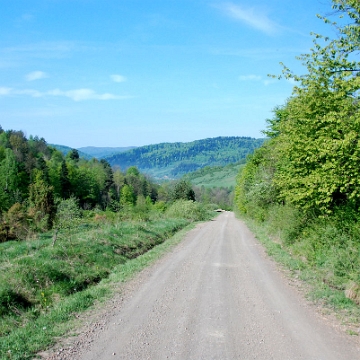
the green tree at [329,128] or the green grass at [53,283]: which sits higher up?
the green tree at [329,128]

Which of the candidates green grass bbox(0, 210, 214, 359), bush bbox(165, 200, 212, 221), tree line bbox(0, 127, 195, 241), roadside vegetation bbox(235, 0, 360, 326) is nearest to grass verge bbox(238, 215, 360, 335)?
roadside vegetation bbox(235, 0, 360, 326)

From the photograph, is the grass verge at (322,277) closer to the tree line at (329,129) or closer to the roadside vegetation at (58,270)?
the tree line at (329,129)

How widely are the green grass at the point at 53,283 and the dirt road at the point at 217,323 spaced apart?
42.2 inches

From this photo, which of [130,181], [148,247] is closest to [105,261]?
[148,247]

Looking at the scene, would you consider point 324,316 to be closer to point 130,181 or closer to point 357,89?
point 357,89

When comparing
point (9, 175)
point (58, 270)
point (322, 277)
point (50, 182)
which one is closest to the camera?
point (58, 270)

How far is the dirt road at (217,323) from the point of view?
630cm

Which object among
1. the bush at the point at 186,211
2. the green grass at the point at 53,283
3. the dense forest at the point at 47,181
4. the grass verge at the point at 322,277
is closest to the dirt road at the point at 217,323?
the grass verge at the point at 322,277

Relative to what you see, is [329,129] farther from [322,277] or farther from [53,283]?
[53,283]

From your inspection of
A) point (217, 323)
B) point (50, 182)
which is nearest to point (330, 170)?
point (217, 323)

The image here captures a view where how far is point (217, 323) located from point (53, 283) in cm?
538

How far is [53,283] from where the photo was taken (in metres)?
10.5

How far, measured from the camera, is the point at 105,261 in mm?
14461

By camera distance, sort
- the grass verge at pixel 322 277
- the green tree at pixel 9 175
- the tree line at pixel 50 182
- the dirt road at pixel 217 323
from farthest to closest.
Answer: the green tree at pixel 9 175 < the tree line at pixel 50 182 < the grass verge at pixel 322 277 < the dirt road at pixel 217 323
